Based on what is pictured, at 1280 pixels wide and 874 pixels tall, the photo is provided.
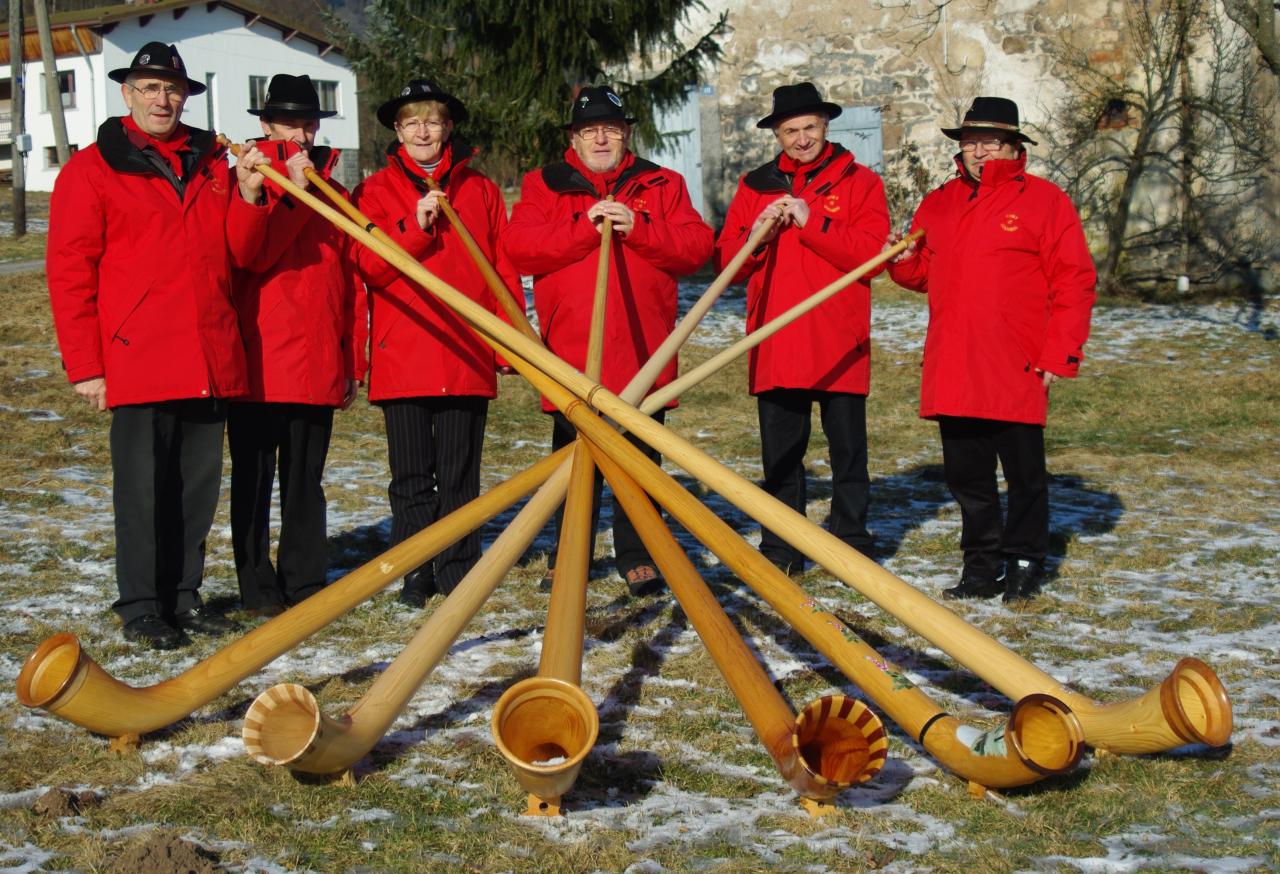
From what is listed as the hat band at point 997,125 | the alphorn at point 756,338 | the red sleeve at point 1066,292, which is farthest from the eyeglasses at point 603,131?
the red sleeve at point 1066,292

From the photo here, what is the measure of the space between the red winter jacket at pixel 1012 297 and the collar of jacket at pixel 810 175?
52 centimetres

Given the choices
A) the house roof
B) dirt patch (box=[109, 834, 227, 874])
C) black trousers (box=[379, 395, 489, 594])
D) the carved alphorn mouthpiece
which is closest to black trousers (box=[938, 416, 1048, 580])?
black trousers (box=[379, 395, 489, 594])

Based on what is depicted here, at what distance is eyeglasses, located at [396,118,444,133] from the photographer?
472cm

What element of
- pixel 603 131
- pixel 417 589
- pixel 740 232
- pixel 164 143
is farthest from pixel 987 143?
pixel 164 143

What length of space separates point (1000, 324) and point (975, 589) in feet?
3.20

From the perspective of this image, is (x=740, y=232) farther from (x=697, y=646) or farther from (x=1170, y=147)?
(x=1170, y=147)

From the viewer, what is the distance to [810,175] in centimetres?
517

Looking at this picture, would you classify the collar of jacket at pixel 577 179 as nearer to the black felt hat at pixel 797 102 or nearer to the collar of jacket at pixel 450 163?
the collar of jacket at pixel 450 163

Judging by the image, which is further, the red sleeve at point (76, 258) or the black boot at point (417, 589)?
the black boot at point (417, 589)

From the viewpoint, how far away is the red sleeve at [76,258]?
4.09 metres

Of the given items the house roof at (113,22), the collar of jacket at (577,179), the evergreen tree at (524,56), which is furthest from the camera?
the house roof at (113,22)

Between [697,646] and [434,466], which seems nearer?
[697,646]

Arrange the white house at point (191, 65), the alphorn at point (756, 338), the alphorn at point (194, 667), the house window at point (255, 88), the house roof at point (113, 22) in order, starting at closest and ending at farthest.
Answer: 1. the alphorn at point (194, 667)
2. the alphorn at point (756, 338)
3. the house roof at point (113, 22)
4. the white house at point (191, 65)
5. the house window at point (255, 88)

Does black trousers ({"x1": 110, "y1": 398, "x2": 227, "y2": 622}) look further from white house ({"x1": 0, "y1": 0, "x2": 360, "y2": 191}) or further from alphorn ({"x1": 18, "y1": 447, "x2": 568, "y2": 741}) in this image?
white house ({"x1": 0, "y1": 0, "x2": 360, "y2": 191})
